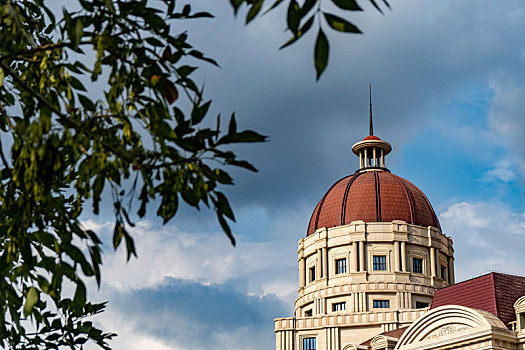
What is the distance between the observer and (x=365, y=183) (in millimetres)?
69500

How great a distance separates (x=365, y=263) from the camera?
2564 inches

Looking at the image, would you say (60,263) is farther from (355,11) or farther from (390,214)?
(390,214)

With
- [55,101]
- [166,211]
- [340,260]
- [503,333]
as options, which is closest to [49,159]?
[166,211]

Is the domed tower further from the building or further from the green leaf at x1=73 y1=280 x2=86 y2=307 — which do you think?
the green leaf at x1=73 y1=280 x2=86 y2=307

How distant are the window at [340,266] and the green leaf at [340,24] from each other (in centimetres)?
6192

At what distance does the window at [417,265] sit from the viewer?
66.4 meters

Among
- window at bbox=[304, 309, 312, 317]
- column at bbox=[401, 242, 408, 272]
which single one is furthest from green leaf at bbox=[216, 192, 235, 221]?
window at bbox=[304, 309, 312, 317]

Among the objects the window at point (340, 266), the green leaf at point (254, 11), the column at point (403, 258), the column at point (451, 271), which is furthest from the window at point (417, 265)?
the green leaf at point (254, 11)

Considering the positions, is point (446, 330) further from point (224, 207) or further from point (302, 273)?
point (224, 207)

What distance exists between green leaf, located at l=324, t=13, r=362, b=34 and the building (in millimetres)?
53252

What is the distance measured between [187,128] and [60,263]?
1423mm

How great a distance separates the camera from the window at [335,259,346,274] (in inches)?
2594

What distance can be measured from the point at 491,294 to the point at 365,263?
2519 centimetres

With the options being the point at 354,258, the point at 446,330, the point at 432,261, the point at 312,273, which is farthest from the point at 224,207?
the point at 312,273
